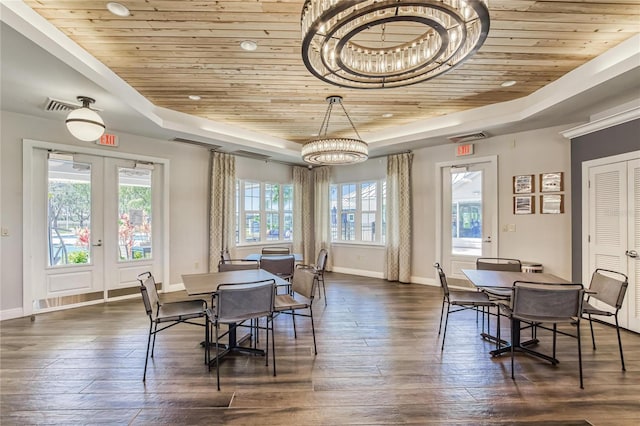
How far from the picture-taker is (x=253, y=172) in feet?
22.7

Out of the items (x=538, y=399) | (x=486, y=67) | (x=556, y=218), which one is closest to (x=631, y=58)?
(x=486, y=67)

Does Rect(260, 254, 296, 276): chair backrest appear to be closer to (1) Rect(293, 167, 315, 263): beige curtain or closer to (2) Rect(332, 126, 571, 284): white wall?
(2) Rect(332, 126, 571, 284): white wall

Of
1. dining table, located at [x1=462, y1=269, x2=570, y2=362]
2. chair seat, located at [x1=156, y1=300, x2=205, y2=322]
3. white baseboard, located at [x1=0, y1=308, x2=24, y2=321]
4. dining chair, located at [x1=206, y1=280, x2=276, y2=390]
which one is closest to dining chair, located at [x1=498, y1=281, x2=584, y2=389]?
dining table, located at [x1=462, y1=269, x2=570, y2=362]

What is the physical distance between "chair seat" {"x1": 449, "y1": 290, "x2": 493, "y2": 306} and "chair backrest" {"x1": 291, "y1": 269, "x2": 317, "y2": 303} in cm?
145

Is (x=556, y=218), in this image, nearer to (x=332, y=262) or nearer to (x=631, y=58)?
(x=631, y=58)

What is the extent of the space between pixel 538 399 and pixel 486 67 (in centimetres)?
326

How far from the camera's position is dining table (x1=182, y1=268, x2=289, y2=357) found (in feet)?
8.70

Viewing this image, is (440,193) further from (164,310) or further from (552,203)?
(164,310)

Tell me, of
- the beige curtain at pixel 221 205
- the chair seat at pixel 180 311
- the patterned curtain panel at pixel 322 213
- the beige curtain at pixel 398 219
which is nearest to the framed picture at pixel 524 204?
the beige curtain at pixel 398 219

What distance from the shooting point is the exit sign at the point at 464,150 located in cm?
542

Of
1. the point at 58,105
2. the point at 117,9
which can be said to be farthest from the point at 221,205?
the point at 117,9

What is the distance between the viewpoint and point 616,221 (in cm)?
365

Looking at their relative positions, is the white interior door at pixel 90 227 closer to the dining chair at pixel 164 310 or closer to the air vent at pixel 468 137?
the dining chair at pixel 164 310

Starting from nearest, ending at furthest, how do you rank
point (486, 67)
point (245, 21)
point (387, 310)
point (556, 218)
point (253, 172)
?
point (245, 21) → point (486, 67) → point (387, 310) → point (556, 218) → point (253, 172)
